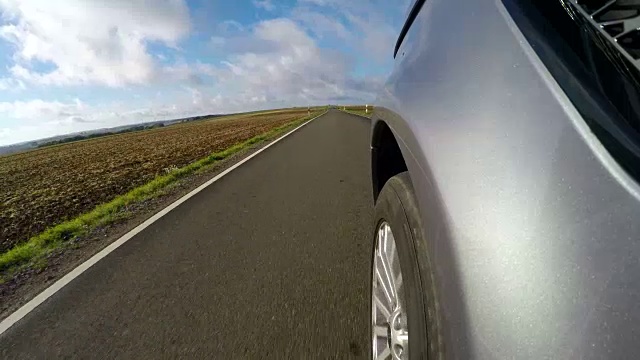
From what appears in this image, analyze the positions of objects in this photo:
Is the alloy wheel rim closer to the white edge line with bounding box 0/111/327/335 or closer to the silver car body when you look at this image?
the silver car body

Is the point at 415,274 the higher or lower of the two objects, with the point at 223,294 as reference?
higher


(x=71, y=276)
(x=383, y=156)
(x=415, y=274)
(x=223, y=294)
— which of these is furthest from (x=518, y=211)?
(x=71, y=276)

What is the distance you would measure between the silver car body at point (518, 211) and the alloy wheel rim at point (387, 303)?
1.43 feet

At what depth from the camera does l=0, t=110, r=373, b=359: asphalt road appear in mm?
2320

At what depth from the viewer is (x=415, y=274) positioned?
1.14m

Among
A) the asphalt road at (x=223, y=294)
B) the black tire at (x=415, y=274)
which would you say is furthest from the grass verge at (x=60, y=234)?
the black tire at (x=415, y=274)

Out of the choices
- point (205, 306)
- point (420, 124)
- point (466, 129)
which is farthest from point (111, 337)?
point (466, 129)

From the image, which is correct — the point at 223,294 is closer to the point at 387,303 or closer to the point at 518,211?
the point at 387,303

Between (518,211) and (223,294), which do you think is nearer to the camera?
(518,211)

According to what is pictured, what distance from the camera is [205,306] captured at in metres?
2.77

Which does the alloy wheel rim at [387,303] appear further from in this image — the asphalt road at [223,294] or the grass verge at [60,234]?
the grass verge at [60,234]

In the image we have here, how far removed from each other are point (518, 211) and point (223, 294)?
2.59 metres

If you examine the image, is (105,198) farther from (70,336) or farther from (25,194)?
(70,336)

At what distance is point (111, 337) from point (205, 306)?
609 mm
